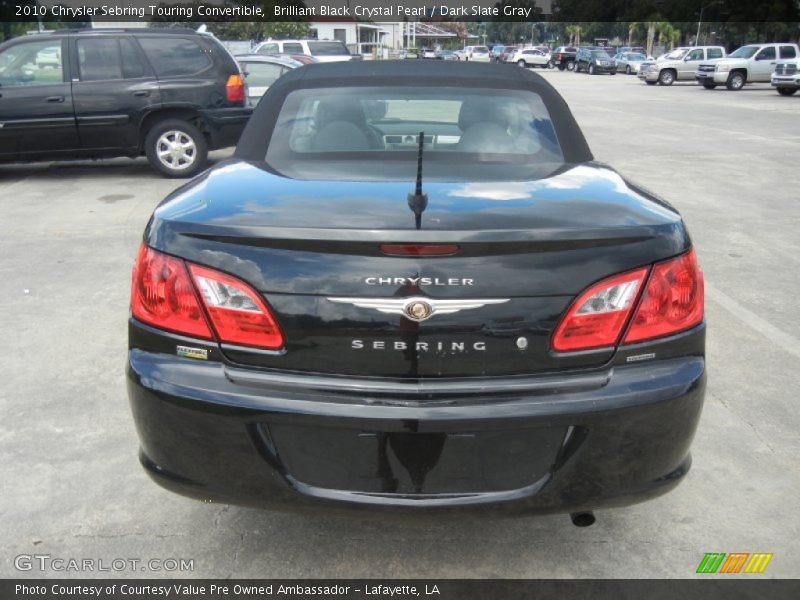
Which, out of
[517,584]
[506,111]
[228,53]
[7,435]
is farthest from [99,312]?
[228,53]

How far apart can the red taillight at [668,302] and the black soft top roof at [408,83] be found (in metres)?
1.07

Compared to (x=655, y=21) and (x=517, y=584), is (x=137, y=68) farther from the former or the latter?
(x=655, y=21)

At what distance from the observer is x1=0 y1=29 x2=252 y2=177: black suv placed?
981 centimetres

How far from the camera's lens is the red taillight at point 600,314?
7.16 ft

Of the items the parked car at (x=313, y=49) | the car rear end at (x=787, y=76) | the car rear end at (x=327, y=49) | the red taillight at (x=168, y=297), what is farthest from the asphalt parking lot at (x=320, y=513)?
the car rear end at (x=787, y=76)

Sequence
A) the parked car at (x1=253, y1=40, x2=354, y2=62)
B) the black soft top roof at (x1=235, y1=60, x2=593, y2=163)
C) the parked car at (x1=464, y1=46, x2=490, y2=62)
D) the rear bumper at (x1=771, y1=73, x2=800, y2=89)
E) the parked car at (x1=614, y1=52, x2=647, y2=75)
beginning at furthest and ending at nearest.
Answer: the parked car at (x1=464, y1=46, x2=490, y2=62)
the parked car at (x1=614, y1=52, x2=647, y2=75)
the rear bumper at (x1=771, y1=73, x2=800, y2=89)
the parked car at (x1=253, y1=40, x2=354, y2=62)
the black soft top roof at (x1=235, y1=60, x2=593, y2=163)

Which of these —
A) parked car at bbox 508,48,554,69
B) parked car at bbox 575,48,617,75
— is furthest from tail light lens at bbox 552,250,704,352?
parked car at bbox 508,48,554,69

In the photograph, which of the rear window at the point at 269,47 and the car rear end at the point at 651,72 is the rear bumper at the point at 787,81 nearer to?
the car rear end at the point at 651,72

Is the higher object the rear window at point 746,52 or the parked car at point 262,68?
the parked car at point 262,68

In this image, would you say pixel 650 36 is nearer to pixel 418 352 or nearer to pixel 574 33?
pixel 574 33

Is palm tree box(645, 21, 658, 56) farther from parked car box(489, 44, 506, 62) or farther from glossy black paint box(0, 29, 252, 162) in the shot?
glossy black paint box(0, 29, 252, 162)

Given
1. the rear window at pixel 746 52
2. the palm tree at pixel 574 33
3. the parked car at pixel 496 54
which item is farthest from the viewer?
the palm tree at pixel 574 33

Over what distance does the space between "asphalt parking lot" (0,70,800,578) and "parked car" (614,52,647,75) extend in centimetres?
4888

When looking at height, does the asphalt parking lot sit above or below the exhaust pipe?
below
